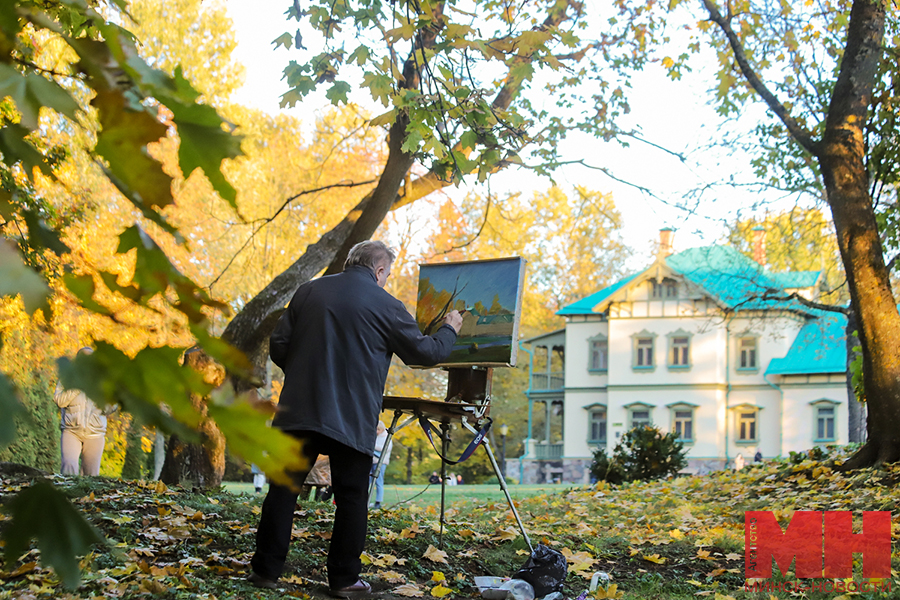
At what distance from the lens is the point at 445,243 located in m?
23.8

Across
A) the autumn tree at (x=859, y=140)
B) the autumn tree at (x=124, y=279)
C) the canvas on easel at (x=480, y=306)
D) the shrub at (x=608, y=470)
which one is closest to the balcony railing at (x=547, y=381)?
the shrub at (x=608, y=470)

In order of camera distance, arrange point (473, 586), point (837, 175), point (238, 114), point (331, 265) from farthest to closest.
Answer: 1. point (238, 114)
2. point (837, 175)
3. point (331, 265)
4. point (473, 586)

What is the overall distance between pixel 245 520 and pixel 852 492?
18.4 feet

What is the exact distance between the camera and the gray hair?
4.26 metres

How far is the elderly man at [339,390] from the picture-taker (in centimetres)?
377

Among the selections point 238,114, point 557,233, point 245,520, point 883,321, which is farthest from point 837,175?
point 557,233

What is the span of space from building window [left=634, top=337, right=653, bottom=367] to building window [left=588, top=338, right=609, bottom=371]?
4.63ft

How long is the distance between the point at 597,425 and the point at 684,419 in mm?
3770

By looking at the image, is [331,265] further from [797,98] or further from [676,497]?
[797,98]

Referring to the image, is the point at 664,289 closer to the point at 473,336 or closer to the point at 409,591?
the point at 473,336

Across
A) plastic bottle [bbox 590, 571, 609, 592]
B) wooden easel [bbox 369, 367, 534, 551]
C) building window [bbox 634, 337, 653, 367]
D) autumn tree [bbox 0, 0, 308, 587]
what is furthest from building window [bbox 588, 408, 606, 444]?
autumn tree [bbox 0, 0, 308, 587]

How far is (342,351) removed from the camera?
Result: 3.91 meters

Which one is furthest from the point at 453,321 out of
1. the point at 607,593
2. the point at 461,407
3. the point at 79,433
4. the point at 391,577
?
the point at 79,433

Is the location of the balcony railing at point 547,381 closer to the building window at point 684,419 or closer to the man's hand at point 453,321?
the building window at point 684,419
